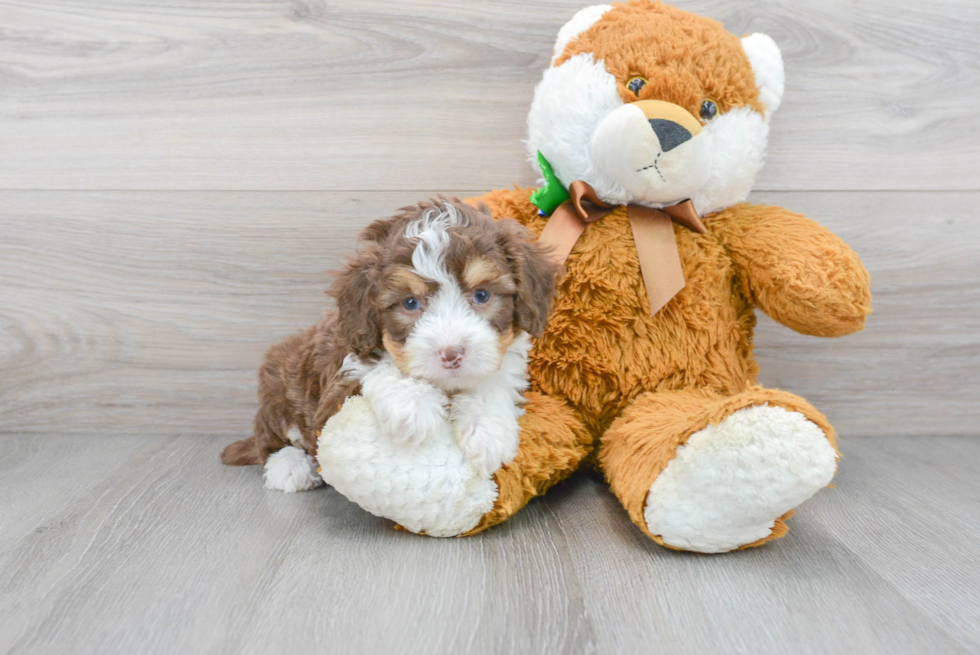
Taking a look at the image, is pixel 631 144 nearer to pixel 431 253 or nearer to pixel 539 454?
pixel 431 253

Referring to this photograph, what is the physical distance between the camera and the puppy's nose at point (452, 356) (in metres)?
0.98

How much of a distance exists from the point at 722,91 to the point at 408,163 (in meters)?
0.68

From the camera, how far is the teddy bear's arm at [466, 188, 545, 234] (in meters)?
1.34

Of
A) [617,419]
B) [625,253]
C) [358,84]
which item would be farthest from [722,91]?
[358,84]

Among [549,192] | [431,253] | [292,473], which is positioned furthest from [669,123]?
[292,473]

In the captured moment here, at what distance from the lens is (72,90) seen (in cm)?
155

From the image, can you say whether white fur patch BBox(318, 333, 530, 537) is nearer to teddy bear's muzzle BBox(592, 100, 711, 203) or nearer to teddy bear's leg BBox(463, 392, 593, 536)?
teddy bear's leg BBox(463, 392, 593, 536)

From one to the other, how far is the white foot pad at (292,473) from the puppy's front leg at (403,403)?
0.34 meters

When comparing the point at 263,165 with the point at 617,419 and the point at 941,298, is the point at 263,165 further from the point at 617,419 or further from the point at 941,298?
the point at 941,298

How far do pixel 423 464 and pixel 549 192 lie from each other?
56 cm

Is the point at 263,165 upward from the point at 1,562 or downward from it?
upward

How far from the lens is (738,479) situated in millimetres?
961

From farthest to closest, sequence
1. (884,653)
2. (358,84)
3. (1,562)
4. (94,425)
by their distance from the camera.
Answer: (94,425), (358,84), (1,562), (884,653)

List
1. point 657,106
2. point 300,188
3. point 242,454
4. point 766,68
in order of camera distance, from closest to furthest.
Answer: point 657,106 < point 766,68 < point 242,454 < point 300,188
